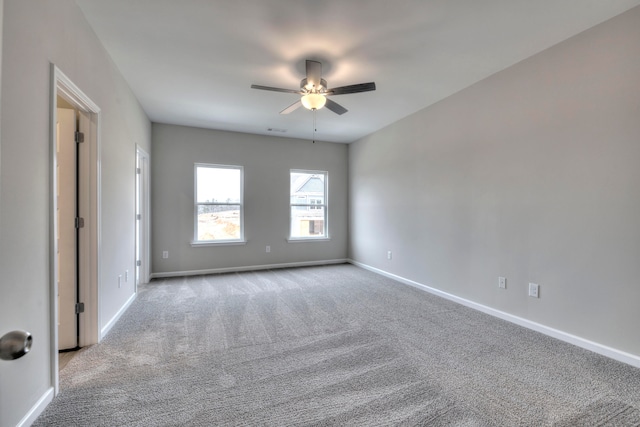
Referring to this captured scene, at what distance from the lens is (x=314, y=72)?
2797mm

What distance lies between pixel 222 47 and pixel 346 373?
2998 mm

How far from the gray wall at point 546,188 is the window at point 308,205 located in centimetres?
230

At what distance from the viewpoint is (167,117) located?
462 centimetres

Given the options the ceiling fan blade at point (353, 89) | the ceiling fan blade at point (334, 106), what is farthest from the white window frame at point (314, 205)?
the ceiling fan blade at point (353, 89)

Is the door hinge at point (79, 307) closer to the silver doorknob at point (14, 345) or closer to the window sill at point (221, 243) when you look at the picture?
the silver doorknob at point (14, 345)

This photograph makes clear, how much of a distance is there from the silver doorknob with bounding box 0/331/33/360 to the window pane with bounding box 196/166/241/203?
4333mm

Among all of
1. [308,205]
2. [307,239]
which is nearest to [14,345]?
[307,239]

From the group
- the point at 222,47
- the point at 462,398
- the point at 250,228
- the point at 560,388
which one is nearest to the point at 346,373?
the point at 462,398

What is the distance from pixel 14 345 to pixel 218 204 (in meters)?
4.39

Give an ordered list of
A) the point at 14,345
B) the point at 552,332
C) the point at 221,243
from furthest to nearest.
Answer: the point at 221,243, the point at 552,332, the point at 14,345

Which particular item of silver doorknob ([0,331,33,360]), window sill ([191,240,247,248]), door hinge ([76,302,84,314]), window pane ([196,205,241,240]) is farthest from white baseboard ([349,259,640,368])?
door hinge ([76,302,84,314])

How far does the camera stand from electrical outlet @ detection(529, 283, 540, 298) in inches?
110

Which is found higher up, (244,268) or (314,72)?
(314,72)

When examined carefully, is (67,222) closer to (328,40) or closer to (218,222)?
(328,40)
